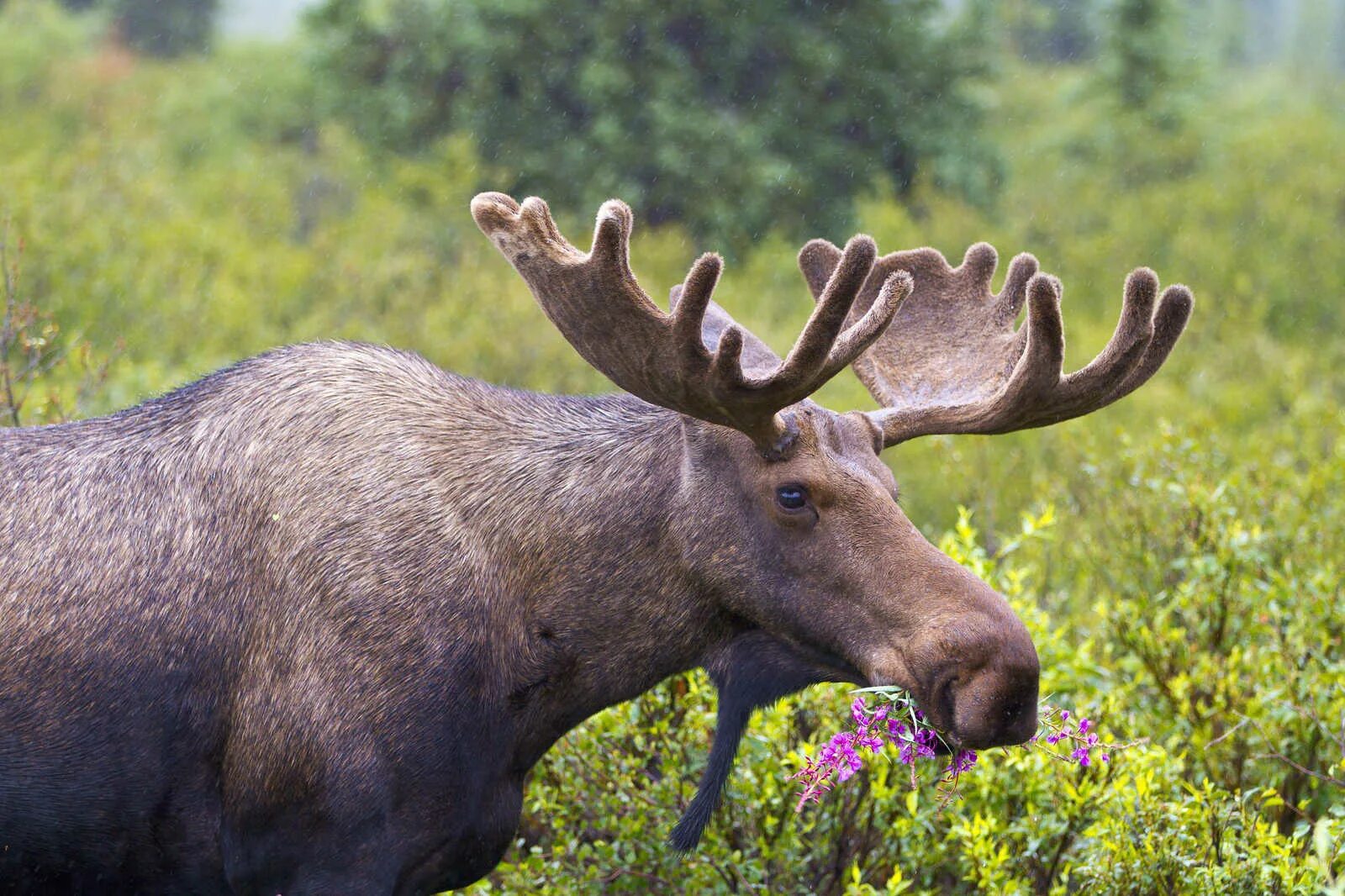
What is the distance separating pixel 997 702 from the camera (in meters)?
3.20

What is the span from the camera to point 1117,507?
7.24 meters

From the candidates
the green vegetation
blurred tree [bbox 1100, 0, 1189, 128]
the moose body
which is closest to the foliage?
the green vegetation

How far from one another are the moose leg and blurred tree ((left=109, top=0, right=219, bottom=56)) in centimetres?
2408

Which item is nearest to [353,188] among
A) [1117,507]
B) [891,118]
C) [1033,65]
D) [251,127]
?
[251,127]

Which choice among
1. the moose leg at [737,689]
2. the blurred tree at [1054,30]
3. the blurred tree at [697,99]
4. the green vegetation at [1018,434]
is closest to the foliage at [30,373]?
the green vegetation at [1018,434]

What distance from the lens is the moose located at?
3.42 meters

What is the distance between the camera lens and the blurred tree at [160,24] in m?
25.3

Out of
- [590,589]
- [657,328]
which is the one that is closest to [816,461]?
[657,328]

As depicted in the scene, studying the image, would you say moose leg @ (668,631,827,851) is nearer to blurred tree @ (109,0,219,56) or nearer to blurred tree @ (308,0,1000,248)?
blurred tree @ (308,0,1000,248)

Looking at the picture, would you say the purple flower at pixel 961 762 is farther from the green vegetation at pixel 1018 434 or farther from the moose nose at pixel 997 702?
the green vegetation at pixel 1018 434

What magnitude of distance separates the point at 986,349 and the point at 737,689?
1371 millimetres

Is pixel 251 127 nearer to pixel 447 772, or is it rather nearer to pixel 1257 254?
pixel 1257 254

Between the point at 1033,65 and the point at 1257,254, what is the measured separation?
44.0ft

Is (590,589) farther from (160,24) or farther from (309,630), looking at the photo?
(160,24)
